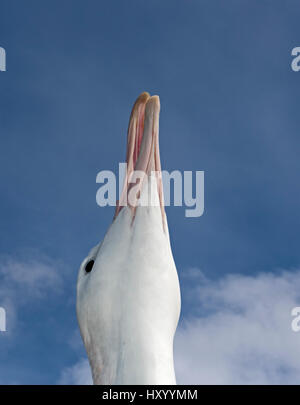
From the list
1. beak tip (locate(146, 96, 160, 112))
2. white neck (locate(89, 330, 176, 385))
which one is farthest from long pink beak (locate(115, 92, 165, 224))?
white neck (locate(89, 330, 176, 385))

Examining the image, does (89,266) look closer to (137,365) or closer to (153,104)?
(137,365)

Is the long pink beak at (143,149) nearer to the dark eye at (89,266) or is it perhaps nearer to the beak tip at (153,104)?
the beak tip at (153,104)

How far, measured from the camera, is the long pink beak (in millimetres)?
9219

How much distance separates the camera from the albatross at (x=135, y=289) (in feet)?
26.4

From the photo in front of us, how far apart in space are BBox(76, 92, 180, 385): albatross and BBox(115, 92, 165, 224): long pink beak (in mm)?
14

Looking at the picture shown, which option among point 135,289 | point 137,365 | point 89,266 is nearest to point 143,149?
point 89,266

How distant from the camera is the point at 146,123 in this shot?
943 centimetres

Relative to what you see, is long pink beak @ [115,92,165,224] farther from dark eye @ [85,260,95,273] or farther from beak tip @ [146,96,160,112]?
dark eye @ [85,260,95,273]

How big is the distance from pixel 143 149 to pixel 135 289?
6.94 feet

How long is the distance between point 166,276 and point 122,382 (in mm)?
1494

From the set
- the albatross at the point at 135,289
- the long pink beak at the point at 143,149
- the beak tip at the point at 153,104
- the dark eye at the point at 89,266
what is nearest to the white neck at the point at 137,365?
the albatross at the point at 135,289
